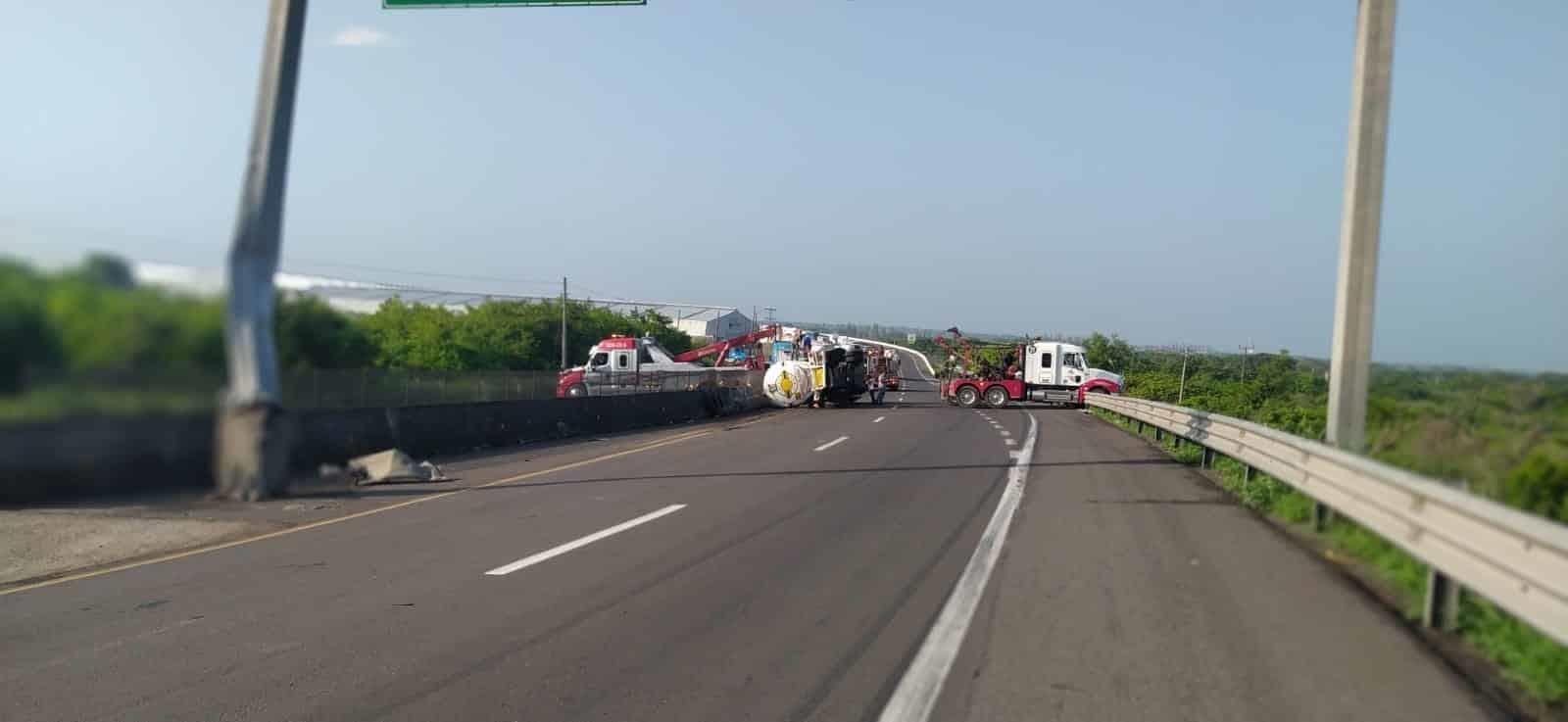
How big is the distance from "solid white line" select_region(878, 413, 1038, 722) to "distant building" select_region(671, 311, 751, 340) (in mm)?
93409

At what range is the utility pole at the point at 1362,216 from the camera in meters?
12.1

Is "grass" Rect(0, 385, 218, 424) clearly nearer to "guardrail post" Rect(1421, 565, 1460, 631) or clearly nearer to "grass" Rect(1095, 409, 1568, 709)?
"grass" Rect(1095, 409, 1568, 709)

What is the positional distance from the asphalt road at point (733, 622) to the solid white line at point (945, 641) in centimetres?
4

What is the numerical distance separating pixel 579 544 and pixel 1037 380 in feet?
136

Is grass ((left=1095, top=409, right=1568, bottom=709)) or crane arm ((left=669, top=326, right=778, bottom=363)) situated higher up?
crane arm ((left=669, top=326, right=778, bottom=363))

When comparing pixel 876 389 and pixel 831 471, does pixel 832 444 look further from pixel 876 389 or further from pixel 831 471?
pixel 876 389

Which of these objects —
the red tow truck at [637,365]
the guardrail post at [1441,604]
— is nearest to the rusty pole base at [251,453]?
the guardrail post at [1441,604]

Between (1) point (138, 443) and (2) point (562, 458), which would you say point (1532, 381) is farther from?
(2) point (562, 458)

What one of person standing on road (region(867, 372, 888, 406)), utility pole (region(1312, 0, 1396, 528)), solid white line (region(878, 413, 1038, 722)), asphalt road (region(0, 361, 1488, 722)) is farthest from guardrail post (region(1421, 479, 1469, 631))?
person standing on road (region(867, 372, 888, 406))

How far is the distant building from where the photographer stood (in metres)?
107

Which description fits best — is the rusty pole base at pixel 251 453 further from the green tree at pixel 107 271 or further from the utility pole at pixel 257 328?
the green tree at pixel 107 271

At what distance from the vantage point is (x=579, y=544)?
1201cm

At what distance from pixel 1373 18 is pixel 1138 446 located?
46.1 ft

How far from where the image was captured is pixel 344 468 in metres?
1.60
